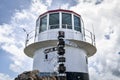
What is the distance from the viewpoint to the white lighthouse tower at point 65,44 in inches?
887

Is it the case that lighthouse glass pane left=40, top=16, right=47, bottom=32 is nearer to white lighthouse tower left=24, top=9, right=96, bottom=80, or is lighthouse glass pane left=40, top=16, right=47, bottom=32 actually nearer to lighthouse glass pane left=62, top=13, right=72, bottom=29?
white lighthouse tower left=24, top=9, right=96, bottom=80

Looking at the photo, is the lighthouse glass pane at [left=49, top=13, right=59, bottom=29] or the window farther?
the window

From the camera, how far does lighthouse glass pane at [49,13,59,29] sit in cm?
2349

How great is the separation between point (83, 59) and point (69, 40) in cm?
284

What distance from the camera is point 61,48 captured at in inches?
493

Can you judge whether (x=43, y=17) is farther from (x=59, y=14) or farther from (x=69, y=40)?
(x=69, y=40)

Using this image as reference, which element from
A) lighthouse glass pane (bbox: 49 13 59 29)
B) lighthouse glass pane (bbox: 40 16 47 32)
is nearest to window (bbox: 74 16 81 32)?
lighthouse glass pane (bbox: 49 13 59 29)

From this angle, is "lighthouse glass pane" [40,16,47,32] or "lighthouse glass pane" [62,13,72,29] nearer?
"lighthouse glass pane" [62,13,72,29]

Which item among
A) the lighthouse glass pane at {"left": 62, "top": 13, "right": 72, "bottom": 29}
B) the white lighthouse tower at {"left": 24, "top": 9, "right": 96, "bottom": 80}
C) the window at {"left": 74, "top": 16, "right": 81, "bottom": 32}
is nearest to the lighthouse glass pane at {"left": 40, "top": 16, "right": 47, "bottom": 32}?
the white lighthouse tower at {"left": 24, "top": 9, "right": 96, "bottom": 80}

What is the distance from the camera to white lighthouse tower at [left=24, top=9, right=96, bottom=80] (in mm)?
22531

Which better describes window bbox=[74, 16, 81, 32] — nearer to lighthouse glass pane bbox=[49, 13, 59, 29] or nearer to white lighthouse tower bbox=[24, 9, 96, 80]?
white lighthouse tower bbox=[24, 9, 96, 80]

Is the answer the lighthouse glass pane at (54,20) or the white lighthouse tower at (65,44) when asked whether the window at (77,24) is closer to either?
the white lighthouse tower at (65,44)

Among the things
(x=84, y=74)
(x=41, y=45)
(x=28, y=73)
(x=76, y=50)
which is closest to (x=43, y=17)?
(x=41, y=45)

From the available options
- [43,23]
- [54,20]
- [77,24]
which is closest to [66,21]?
[54,20]
